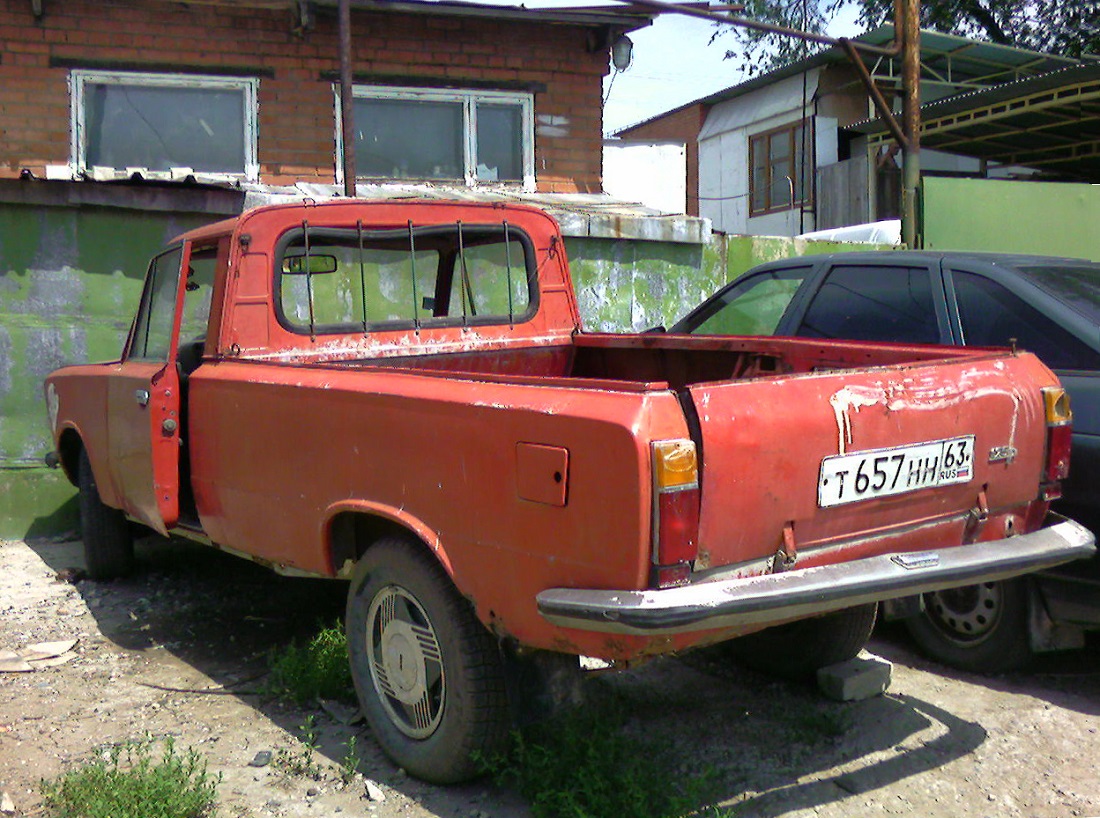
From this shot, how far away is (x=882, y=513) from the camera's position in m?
2.89

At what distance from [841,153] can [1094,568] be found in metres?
17.8

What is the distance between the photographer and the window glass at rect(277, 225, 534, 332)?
170 inches

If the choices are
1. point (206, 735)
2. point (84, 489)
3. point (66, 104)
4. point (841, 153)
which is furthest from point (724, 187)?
point (206, 735)

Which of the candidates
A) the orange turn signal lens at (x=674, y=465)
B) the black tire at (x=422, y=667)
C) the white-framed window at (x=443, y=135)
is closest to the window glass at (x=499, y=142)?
the white-framed window at (x=443, y=135)

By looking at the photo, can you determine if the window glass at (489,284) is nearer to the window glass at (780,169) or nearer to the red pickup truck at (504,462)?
the red pickup truck at (504,462)

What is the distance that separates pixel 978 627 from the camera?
4.12 meters

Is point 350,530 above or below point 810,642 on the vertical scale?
above

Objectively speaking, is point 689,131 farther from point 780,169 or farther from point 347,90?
point 347,90

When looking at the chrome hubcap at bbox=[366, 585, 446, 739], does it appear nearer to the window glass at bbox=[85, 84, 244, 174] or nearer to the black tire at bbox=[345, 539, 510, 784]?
the black tire at bbox=[345, 539, 510, 784]

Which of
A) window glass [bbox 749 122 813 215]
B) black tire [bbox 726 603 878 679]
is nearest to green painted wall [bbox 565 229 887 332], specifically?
black tire [bbox 726 603 878 679]

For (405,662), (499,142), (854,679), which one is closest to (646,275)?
(499,142)

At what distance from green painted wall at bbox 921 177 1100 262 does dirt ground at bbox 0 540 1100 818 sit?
723 cm

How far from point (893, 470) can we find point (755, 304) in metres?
2.83

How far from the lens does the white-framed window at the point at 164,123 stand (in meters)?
9.55
